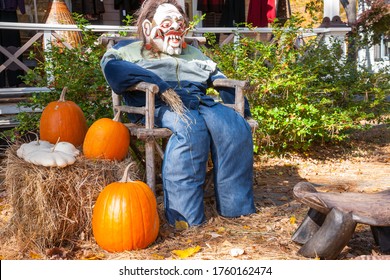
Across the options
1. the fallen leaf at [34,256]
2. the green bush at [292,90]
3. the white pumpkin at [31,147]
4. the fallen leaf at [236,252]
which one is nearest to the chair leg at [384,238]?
the fallen leaf at [236,252]

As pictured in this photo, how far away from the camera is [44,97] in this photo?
5.00 meters

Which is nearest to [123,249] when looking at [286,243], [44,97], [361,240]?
[286,243]

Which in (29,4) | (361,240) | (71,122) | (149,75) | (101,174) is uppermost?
(29,4)

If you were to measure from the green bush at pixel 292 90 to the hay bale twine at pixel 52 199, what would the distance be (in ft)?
8.87

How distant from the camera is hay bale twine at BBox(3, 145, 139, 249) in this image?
123 inches

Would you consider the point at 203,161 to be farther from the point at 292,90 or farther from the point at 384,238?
the point at 292,90

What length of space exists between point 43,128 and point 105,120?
43 centimetres

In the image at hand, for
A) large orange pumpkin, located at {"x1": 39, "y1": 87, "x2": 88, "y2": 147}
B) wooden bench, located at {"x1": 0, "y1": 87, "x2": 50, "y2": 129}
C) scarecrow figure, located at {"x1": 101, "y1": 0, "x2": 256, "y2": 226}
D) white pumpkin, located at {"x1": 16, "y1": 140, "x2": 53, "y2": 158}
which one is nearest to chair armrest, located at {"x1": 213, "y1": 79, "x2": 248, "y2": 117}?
scarecrow figure, located at {"x1": 101, "y1": 0, "x2": 256, "y2": 226}

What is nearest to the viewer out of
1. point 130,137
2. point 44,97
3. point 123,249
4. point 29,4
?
point 123,249

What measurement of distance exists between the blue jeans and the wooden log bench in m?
0.76

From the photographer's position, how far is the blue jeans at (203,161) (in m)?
3.50

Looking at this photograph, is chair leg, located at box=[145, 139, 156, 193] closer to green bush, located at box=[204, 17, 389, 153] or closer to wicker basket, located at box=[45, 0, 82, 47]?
green bush, located at box=[204, 17, 389, 153]

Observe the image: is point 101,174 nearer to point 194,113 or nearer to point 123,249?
point 123,249

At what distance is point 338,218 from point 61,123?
6.23 feet
